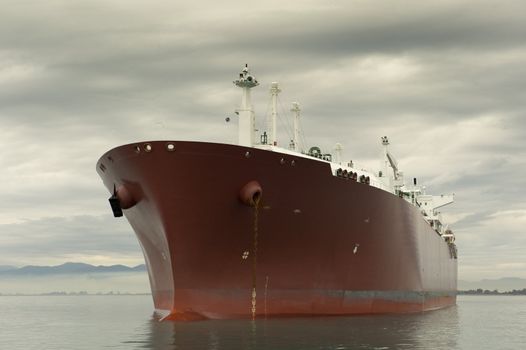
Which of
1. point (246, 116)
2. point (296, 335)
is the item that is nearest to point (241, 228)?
point (296, 335)

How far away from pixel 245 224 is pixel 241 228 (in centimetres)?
23

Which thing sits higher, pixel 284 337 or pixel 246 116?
pixel 246 116

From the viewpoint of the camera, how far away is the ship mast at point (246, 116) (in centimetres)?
3209

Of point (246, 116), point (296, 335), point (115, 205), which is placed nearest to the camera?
point (296, 335)

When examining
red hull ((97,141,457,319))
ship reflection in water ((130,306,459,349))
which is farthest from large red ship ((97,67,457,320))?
ship reflection in water ((130,306,459,349))

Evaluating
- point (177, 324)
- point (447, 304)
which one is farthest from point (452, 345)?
point (447, 304)

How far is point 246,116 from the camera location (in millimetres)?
32406

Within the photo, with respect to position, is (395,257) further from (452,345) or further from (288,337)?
(288,337)

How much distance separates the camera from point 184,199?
2558 centimetres

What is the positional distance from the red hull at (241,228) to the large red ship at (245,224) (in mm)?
43

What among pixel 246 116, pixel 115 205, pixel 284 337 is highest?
pixel 246 116

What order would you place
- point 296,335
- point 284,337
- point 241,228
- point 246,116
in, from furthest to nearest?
1. point 246,116
2. point 241,228
3. point 296,335
4. point 284,337

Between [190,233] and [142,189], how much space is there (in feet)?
8.98

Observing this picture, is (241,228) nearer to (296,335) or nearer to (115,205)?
(296,335)
